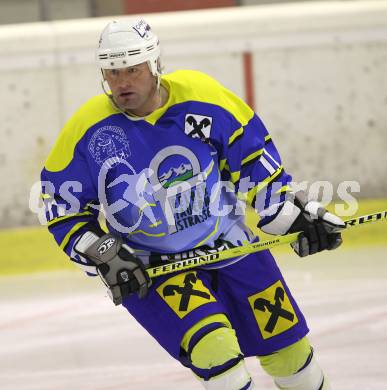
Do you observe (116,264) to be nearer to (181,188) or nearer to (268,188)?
(181,188)

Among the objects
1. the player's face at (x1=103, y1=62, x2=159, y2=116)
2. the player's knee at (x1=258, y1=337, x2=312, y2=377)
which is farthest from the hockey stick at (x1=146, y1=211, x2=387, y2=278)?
the player's face at (x1=103, y1=62, x2=159, y2=116)

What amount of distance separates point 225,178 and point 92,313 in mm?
1993

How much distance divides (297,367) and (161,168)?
676 mm

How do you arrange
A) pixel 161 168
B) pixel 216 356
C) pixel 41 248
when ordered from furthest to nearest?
1. pixel 41 248
2. pixel 161 168
3. pixel 216 356

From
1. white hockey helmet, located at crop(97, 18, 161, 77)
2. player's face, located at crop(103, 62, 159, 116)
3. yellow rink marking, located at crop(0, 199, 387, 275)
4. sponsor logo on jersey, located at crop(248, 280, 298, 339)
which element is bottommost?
yellow rink marking, located at crop(0, 199, 387, 275)

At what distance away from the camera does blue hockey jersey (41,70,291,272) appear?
10.2 feet

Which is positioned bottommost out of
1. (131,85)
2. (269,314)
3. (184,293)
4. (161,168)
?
(269,314)

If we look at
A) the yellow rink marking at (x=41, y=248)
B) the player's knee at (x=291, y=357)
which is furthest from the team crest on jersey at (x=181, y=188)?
the yellow rink marking at (x=41, y=248)

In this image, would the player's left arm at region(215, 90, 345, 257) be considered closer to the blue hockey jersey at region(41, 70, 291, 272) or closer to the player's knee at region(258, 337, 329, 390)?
the blue hockey jersey at region(41, 70, 291, 272)

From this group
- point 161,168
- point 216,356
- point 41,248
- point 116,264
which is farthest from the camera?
point 41,248

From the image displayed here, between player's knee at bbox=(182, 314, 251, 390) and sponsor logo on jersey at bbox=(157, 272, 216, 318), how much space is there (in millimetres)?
64

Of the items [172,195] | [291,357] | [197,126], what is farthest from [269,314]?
[197,126]

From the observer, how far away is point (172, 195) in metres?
3.13

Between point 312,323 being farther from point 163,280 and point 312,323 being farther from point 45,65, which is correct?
point 45,65
